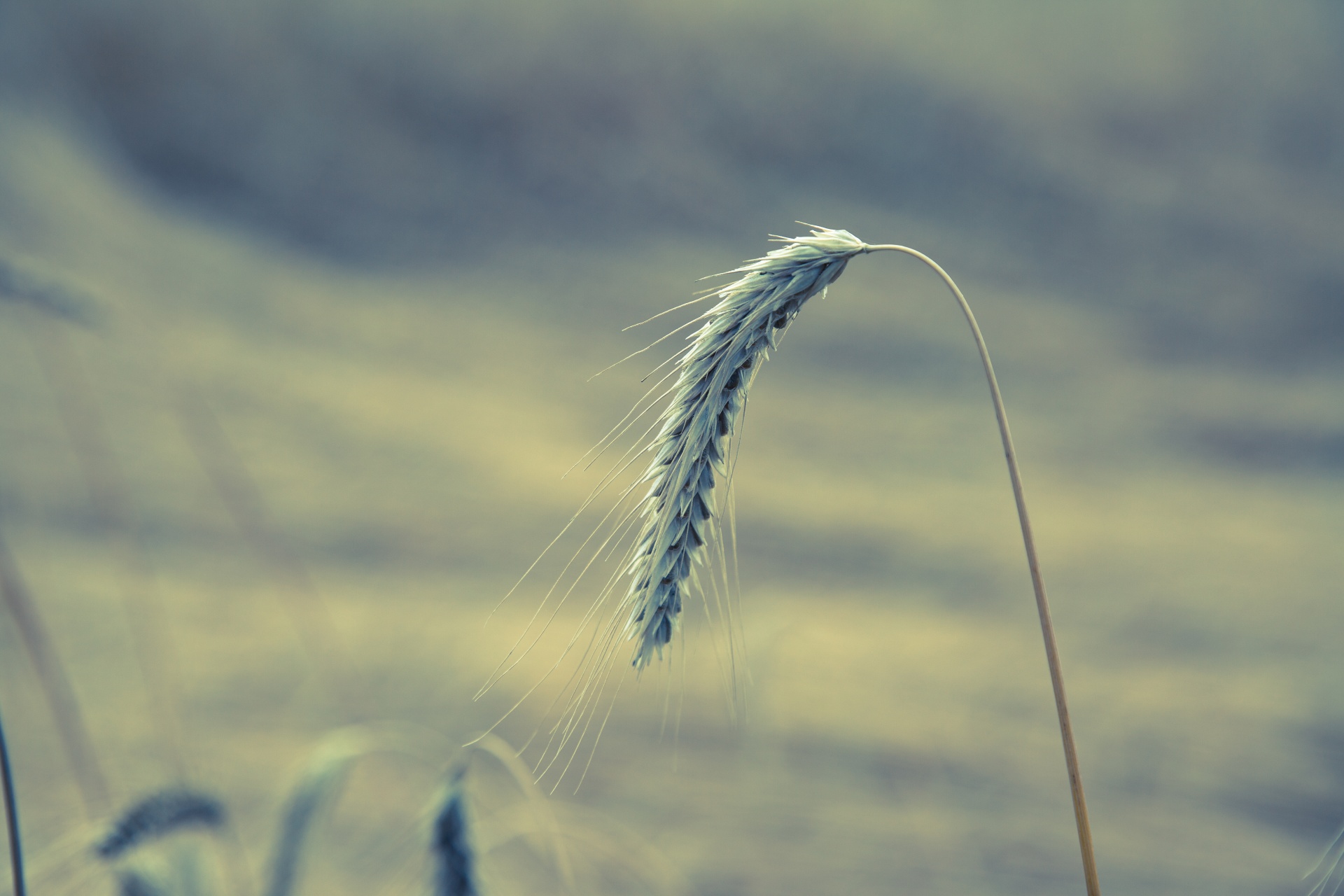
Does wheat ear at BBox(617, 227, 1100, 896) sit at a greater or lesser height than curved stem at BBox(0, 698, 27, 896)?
greater

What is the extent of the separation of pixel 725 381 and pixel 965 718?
104cm

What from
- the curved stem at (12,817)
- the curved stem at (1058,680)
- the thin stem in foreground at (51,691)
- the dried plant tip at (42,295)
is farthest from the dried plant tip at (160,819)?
the curved stem at (1058,680)

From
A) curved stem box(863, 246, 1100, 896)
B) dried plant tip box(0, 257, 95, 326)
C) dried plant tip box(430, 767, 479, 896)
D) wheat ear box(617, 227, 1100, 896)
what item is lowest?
dried plant tip box(430, 767, 479, 896)

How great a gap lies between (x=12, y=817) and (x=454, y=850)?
0.91ft

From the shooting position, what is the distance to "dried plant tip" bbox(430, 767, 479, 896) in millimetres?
521

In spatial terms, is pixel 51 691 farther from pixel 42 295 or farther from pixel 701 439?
pixel 701 439

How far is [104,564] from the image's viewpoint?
4.19ft

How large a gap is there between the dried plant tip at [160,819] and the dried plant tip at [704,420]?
468mm

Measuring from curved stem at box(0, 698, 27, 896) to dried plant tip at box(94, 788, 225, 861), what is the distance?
0.23 m

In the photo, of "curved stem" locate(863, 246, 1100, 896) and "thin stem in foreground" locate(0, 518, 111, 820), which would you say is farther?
"thin stem in foreground" locate(0, 518, 111, 820)

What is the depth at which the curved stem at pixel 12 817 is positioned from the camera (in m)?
0.31

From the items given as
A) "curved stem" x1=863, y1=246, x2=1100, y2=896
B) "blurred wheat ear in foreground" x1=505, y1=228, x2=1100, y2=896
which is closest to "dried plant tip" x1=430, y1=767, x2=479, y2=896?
"blurred wheat ear in foreground" x1=505, y1=228, x2=1100, y2=896

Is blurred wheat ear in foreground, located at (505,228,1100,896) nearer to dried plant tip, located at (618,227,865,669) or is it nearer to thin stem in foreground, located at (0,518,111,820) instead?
dried plant tip, located at (618,227,865,669)

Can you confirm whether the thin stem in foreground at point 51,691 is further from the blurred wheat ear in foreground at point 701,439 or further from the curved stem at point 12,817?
the blurred wheat ear in foreground at point 701,439
